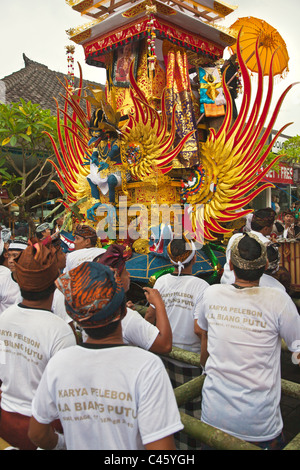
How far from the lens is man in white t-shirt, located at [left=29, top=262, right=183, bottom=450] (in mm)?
1180

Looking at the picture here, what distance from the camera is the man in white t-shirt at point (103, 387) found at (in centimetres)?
118

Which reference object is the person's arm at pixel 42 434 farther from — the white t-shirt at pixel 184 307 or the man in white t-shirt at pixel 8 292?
the man in white t-shirt at pixel 8 292

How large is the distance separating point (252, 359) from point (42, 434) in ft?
3.11

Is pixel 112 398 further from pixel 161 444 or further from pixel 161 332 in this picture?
pixel 161 332

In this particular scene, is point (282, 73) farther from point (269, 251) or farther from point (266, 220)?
point (269, 251)

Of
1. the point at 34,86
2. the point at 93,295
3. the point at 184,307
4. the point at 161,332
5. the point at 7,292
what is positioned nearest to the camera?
the point at 93,295

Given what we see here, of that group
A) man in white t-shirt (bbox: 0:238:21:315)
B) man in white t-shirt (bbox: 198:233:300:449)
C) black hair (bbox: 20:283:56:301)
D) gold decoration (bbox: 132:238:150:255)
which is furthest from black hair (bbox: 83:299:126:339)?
gold decoration (bbox: 132:238:150:255)

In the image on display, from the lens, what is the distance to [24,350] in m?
1.67

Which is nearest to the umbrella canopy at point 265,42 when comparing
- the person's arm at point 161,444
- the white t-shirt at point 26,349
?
the white t-shirt at point 26,349

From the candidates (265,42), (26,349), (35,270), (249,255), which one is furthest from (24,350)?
(265,42)

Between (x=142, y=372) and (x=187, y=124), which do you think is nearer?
(x=142, y=372)

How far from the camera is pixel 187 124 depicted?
231 inches

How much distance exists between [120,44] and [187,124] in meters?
1.80

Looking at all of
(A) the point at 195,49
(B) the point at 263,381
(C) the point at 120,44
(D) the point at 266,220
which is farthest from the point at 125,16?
(B) the point at 263,381
